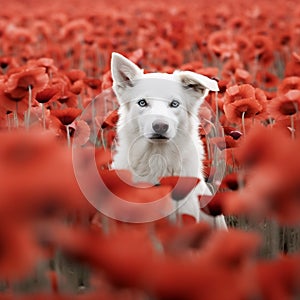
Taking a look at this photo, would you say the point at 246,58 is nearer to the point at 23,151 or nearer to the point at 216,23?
the point at 216,23

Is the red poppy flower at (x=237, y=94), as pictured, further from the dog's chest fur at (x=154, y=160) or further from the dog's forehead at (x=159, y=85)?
the dog's chest fur at (x=154, y=160)

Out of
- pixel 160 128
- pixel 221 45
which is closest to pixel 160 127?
pixel 160 128

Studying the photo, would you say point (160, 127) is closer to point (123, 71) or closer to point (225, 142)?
point (225, 142)

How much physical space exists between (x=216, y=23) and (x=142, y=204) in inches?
250

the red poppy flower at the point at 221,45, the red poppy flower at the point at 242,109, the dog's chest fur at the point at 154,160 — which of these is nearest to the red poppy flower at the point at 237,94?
the red poppy flower at the point at 242,109

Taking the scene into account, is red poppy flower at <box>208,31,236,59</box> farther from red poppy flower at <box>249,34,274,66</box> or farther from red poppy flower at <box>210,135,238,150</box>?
red poppy flower at <box>210,135,238,150</box>

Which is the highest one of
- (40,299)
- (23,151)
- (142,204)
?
(23,151)

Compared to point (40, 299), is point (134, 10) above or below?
above

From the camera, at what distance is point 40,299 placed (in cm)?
106

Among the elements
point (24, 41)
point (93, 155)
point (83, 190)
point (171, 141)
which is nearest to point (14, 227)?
point (83, 190)

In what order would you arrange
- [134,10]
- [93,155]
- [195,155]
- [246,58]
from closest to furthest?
[93,155]
[195,155]
[246,58]
[134,10]

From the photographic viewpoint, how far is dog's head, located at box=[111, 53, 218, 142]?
8.07 feet

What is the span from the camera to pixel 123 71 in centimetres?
263

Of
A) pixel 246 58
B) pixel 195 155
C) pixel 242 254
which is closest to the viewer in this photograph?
pixel 242 254
